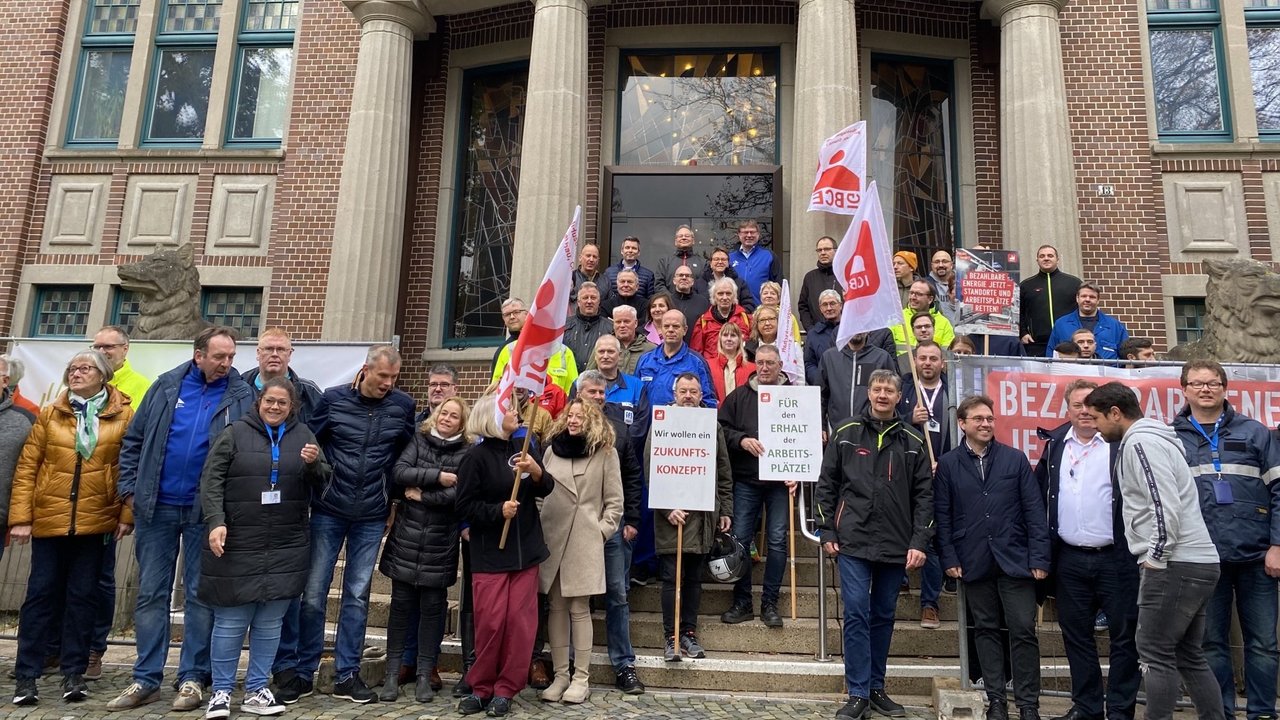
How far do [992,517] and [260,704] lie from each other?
4480mm

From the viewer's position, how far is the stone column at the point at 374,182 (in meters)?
11.2

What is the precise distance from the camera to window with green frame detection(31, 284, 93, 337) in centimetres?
1319

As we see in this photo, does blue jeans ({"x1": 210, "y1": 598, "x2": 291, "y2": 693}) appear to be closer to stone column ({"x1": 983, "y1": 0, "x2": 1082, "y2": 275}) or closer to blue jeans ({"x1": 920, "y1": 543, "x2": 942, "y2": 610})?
blue jeans ({"x1": 920, "y1": 543, "x2": 942, "y2": 610})

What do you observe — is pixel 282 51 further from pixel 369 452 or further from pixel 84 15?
pixel 369 452

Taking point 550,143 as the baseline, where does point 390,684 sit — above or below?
below

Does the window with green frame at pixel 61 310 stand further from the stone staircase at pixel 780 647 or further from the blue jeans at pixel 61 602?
the blue jeans at pixel 61 602

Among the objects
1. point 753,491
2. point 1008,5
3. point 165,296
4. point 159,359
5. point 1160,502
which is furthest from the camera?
point 1008,5

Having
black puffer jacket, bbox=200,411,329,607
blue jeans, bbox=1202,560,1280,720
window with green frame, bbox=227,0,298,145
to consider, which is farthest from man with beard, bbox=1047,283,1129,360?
window with green frame, bbox=227,0,298,145

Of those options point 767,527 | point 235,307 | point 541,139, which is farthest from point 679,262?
point 235,307

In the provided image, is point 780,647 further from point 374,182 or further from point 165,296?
point 165,296

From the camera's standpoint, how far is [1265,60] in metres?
12.3

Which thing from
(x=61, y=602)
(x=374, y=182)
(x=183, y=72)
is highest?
(x=183, y=72)

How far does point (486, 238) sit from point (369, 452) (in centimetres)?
785

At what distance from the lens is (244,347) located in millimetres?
8680
